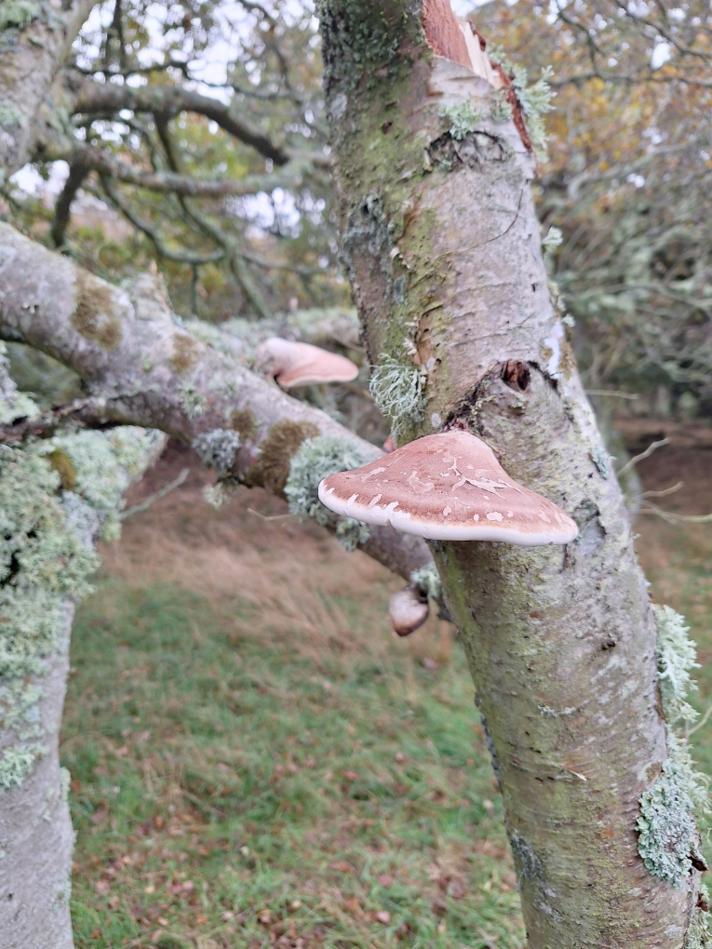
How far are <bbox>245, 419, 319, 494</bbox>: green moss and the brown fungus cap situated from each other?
0.56 meters

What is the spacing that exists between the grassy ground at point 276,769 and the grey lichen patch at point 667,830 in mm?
1039

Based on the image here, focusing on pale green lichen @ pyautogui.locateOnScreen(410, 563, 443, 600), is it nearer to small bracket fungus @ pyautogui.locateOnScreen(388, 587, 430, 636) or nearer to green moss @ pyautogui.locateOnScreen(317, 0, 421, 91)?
small bracket fungus @ pyautogui.locateOnScreen(388, 587, 430, 636)

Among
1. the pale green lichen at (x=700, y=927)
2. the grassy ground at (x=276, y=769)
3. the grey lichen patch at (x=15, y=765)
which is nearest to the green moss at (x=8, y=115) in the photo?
the grassy ground at (x=276, y=769)

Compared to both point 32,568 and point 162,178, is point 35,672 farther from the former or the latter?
point 162,178

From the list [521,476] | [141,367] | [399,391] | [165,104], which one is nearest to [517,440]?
[521,476]

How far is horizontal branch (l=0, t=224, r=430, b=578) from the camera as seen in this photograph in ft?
4.90

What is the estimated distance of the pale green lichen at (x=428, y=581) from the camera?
1.53 meters

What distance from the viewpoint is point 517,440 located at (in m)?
1.05

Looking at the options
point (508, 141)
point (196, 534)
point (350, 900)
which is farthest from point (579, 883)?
point (196, 534)

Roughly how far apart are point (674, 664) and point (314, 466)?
0.84 meters

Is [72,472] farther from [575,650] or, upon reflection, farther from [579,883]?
[579,883]

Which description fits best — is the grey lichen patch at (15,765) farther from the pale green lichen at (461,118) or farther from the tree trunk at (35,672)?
the pale green lichen at (461,118)

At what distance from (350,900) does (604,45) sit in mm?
4862

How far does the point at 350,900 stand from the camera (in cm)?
271
